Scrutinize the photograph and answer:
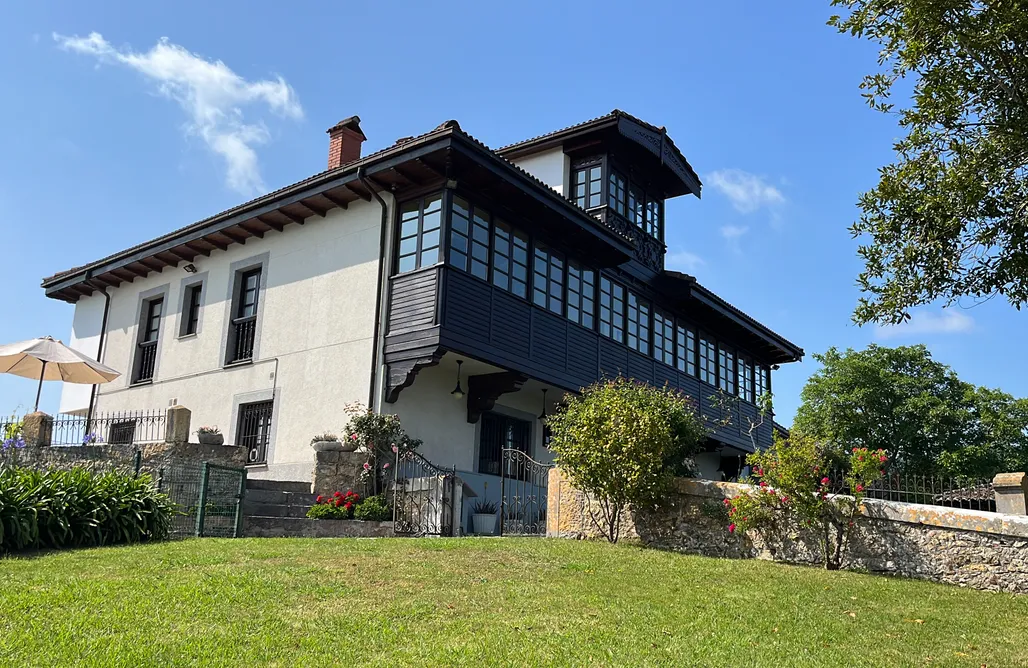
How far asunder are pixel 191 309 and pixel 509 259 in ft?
26.4

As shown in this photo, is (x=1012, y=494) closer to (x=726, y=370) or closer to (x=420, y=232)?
(x=420, y=232)

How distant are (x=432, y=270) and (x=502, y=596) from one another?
8526 mm

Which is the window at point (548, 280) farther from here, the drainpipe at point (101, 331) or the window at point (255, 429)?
the drainpipe at point (101, 331)

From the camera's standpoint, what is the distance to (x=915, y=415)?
3014 centimetres

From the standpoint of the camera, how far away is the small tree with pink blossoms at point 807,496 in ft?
32.4

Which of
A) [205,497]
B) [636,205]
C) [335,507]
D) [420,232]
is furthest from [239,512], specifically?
[636,205]

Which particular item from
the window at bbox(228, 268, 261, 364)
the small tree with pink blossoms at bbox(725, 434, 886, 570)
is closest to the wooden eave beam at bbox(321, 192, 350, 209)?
the window at bbox(228, 268, 261, 364)

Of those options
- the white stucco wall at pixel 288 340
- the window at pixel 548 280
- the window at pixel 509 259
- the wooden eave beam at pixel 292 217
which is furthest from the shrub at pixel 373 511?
the wooden eave beam at pixel 292 217

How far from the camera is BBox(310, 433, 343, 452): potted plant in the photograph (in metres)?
14.6

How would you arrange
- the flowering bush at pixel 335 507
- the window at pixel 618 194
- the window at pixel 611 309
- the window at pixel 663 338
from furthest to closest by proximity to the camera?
1. the window at pixel 663 338
2. the window at pixel 618 194
3. the window at pixel 611 309
4. the flowering bush at pixel 335 507

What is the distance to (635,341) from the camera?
20.8 meters

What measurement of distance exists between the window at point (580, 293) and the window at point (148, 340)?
9.60 meters

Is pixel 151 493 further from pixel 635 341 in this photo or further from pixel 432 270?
pixel 635 341

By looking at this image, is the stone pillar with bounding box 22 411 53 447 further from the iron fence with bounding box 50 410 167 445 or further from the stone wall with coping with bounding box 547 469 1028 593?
the stone wall with coping with bounding box 547 469 1028 593
